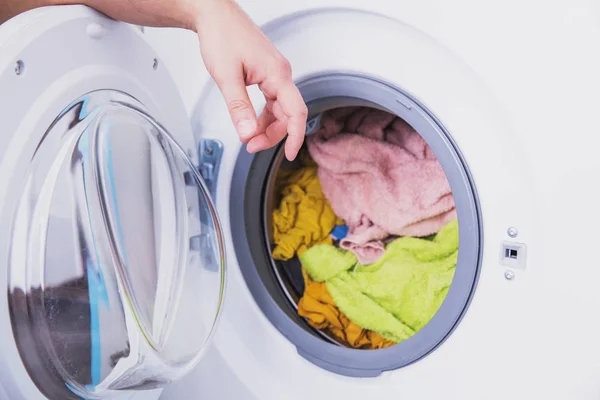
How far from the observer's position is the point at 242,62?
2.26 feet

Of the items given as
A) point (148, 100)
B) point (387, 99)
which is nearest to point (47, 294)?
point (148, 100)

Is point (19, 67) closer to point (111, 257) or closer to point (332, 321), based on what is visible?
Answer: point (111, 257)

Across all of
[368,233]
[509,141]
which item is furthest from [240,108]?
[368,233]

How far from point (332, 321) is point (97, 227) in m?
0.45

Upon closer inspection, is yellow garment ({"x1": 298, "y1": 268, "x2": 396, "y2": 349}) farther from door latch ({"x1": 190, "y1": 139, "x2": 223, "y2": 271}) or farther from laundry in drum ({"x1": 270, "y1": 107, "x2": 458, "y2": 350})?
door latch ({"x1": 190, "y1": 139, "x2": 223, "y2": 271})

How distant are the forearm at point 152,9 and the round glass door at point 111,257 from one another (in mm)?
103

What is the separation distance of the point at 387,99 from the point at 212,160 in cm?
30

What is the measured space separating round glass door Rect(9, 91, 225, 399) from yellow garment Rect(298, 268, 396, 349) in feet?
0.59

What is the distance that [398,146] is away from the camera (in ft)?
3.22

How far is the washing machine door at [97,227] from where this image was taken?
23.4 inches

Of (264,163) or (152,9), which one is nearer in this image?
(152,9)

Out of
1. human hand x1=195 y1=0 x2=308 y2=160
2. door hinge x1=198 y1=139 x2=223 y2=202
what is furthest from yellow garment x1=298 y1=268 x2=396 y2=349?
human hand x1=195 y1=0 x2=308 y2=160

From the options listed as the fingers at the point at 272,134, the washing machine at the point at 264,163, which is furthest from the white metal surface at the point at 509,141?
the fingers at the point at 272,134

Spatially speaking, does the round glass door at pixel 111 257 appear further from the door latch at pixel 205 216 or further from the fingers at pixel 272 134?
the fingers at pixel 272 134
